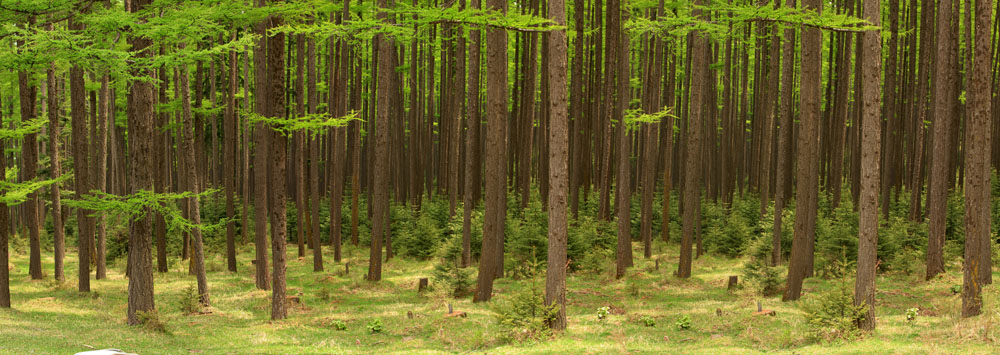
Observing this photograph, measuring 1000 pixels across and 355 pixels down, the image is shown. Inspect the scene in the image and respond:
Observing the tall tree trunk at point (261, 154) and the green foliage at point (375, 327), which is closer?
the green foliage at point (375, 327)

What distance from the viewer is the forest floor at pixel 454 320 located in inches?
458

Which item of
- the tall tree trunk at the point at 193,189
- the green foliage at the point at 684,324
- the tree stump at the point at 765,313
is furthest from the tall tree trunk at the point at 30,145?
the tree stump at the point at 765,313

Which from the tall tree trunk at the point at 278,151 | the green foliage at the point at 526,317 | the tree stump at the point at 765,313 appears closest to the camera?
the green foliage at the point at 526,317

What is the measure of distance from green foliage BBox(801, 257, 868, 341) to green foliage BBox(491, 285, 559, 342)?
414 centimetres

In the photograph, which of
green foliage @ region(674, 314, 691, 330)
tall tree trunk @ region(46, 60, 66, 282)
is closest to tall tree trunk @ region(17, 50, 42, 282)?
tall tree trunk @ region(46, 60, 66, 282)

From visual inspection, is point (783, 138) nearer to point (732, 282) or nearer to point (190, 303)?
point (732, 282)

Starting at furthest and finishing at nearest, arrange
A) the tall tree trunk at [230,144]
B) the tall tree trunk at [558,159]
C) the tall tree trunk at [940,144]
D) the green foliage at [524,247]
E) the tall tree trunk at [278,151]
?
the tall tree trunk at [230,144] < the green foliage at [524,247] < the tall tree trunk at [940,144] < the tall tree trunk at [278,151] < the tall tree trunk at [558,159]

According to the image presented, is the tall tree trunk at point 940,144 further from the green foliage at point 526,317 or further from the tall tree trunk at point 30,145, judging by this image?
the tall tree trunk at point 30,145

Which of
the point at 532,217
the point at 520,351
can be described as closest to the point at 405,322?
the point at 520,351

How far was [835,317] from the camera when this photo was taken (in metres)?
11.7

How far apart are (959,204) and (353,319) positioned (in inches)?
787

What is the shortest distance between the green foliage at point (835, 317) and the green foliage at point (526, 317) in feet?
13.6

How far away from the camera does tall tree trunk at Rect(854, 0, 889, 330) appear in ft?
38.1

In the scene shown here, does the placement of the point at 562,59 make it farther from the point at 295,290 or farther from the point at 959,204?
the point at 959,204
